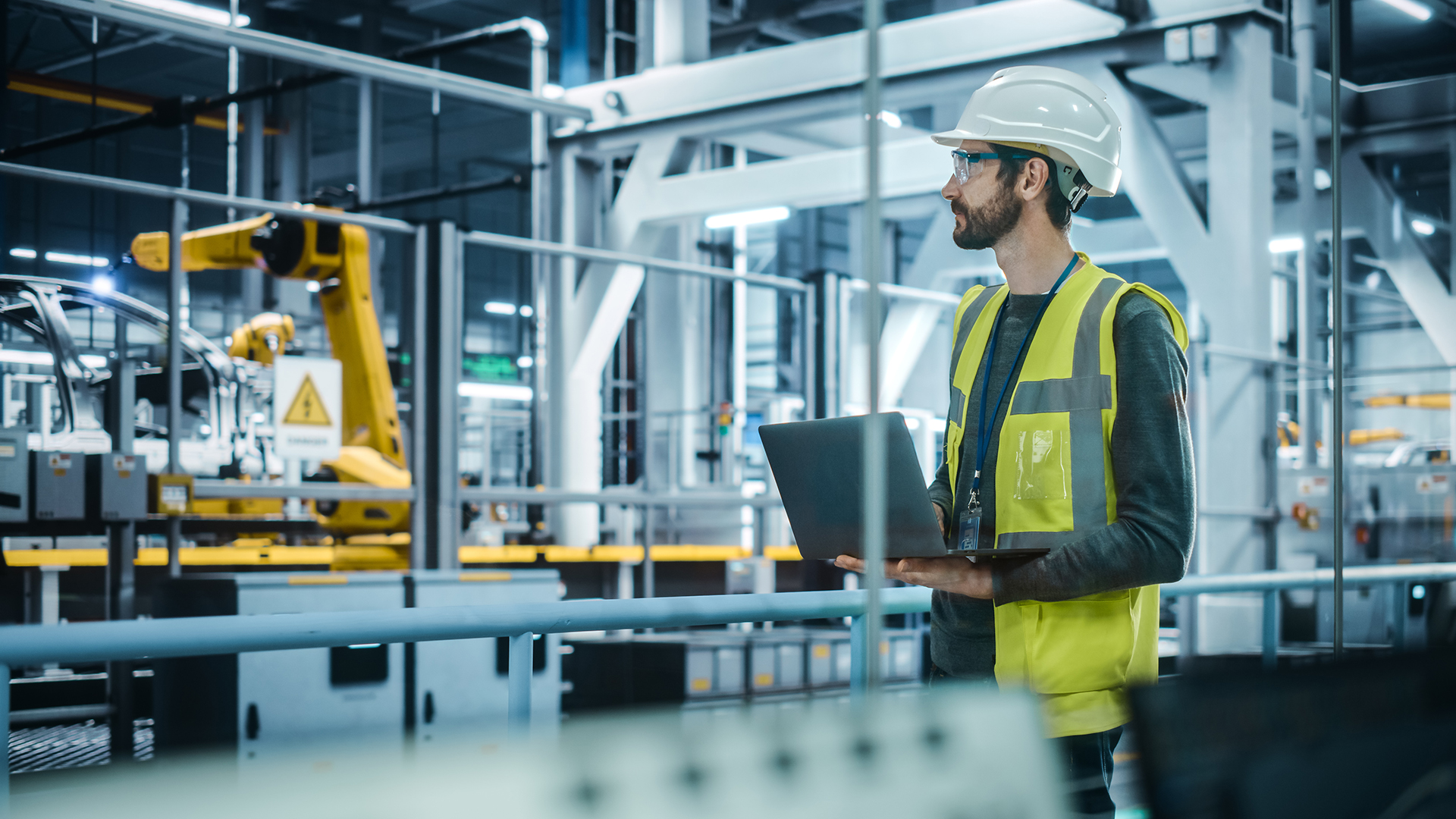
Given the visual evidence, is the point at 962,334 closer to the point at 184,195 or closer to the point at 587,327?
the point at 184,195

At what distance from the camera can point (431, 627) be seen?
206 centimetres

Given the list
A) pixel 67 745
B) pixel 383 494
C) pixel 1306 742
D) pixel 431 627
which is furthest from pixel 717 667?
pixel 1306 742

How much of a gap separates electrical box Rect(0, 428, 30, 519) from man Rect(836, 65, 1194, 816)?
16.2 feet

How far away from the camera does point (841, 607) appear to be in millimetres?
2455

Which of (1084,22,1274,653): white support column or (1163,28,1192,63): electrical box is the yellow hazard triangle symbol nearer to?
(1084,22,1274,653): white support column

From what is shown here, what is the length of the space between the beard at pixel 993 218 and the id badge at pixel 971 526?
339 millimetres

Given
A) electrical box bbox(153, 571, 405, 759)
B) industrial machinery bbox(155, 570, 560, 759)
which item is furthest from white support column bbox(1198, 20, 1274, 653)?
electrical box bbox(153, 571, 405, 759)

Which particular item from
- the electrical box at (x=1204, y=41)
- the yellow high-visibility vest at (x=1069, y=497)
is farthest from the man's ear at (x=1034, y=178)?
the electrical box at (x=1204, y=41)

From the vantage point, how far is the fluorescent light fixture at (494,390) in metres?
19.8

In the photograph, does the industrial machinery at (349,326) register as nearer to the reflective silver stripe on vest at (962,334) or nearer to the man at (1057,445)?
the reflective silver stripe on vest at (962,334)

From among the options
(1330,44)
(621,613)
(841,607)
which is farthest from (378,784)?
(1330,44)

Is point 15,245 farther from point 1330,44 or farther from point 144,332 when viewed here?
point 1330,44

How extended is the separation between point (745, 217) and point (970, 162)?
910 centimetres

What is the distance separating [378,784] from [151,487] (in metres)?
5.47
